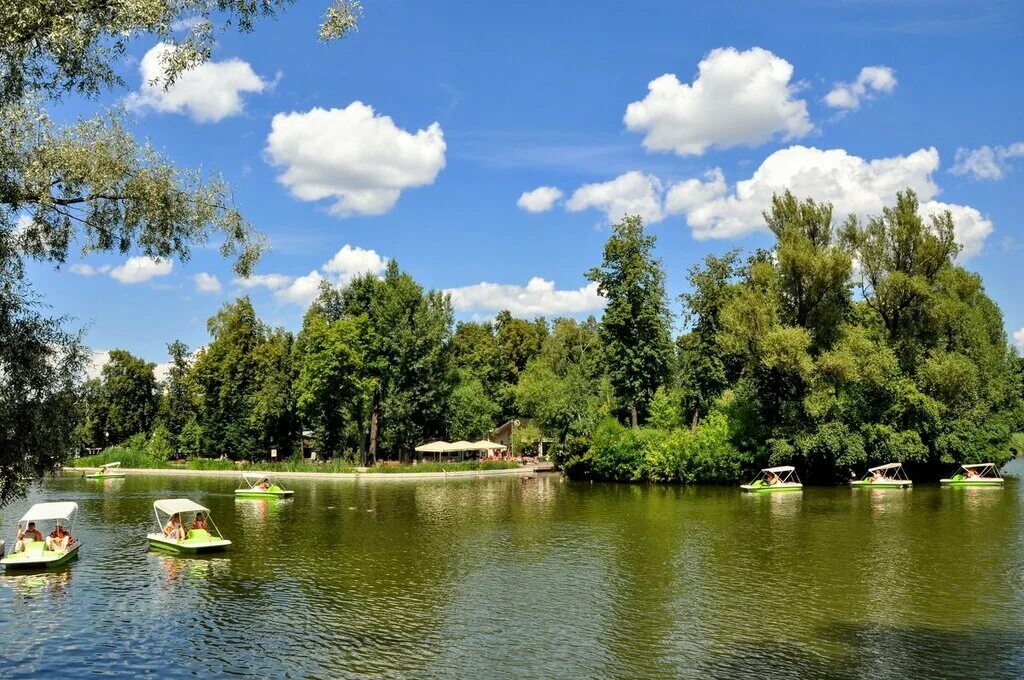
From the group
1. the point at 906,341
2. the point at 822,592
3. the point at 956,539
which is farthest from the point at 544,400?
the point at 822,592

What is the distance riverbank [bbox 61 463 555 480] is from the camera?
68.9m

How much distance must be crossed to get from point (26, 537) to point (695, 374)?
2000 inches

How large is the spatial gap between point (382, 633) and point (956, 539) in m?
25.9

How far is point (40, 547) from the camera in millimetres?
28500

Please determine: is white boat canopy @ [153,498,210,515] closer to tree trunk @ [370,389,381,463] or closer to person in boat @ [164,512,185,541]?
person in boat @ [164,512,185,541]

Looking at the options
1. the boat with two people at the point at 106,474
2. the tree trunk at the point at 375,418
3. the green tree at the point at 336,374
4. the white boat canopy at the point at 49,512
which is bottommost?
the boat with two people at the point at 106,474

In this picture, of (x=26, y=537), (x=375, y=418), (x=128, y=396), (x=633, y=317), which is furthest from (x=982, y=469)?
(x=128, y=396)

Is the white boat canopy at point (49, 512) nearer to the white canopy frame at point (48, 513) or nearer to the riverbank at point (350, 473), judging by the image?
the white canopy frame at point (48, 513)

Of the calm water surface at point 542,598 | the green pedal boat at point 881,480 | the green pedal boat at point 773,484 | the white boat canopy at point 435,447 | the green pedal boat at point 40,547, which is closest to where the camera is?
the calm water surface at point 542,598

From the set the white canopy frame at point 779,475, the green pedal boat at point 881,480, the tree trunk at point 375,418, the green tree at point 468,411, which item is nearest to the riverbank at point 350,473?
the tree trunk at point 375,418

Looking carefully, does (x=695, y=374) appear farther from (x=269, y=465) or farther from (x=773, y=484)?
(x=269, y=465)

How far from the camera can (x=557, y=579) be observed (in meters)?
26.6

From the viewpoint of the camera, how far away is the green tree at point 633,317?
6488 cm

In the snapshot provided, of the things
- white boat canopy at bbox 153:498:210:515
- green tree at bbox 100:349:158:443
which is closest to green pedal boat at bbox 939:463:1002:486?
white boat canopy at bbox 153:498:210:515
